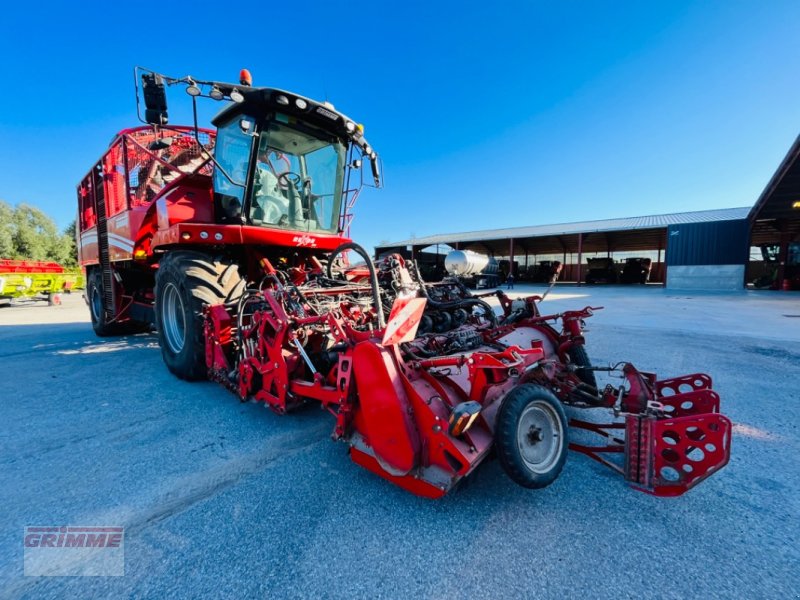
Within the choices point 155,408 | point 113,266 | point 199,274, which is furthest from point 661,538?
point 113,266

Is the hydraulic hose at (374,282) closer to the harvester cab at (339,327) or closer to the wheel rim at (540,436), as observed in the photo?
the harvester cab at (339,327)

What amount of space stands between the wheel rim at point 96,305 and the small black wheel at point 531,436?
7877mm

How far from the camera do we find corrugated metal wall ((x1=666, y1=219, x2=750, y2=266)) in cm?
1828

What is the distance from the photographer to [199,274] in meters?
3.42

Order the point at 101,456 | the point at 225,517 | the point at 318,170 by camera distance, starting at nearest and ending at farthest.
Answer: the point at 225,517, the point at 101,456, the point at 318,170

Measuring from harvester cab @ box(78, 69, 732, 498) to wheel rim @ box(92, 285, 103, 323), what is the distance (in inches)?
23.6

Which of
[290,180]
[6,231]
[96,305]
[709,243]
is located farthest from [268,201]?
[6,231]

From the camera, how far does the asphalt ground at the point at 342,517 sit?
133 centimetres

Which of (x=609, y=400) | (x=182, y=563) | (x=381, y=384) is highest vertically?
(x=381, y=384)

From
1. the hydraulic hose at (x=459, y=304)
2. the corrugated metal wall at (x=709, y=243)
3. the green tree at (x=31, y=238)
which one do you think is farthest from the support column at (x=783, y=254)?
the green tree at (x=31, y=238)

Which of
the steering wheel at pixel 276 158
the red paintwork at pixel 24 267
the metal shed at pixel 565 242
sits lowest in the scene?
the red paintwork at pixel 24 267

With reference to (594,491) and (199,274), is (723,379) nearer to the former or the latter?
(594,491)

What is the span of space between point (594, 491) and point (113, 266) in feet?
24.5

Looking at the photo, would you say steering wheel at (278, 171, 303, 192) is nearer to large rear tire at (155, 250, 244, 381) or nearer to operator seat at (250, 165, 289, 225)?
operator seat at (250, 165, 289, 225)
